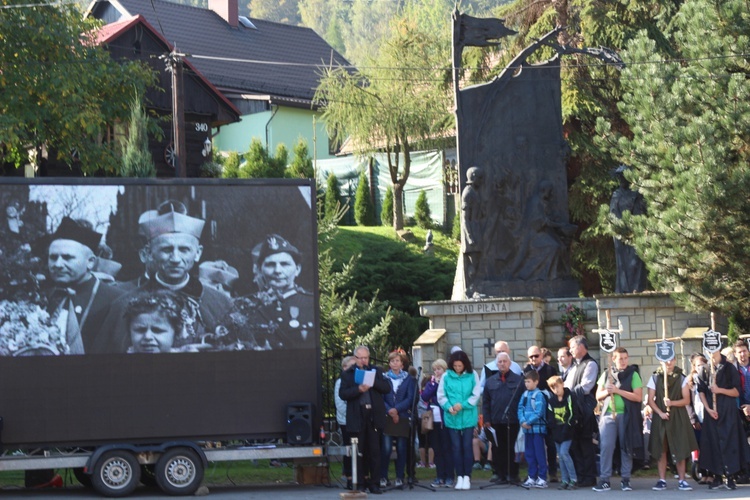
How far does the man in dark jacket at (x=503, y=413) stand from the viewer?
1351cm

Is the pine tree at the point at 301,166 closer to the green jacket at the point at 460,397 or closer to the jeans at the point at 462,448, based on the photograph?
the green jacket at the point at 460,397

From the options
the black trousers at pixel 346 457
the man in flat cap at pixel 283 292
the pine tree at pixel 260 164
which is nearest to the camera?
the man in flat cap at pixel 283 292

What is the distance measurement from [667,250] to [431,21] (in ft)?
262

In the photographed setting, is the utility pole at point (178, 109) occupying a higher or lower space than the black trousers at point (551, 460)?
higher

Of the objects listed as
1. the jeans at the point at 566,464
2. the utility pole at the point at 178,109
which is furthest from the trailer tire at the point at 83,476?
the utility pole at the point at 178,109

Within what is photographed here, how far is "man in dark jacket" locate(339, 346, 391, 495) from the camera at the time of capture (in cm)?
1288

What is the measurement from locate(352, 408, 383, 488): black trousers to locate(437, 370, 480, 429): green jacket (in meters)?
0.91

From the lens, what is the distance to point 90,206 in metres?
12.5

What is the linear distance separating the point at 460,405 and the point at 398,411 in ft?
2.41

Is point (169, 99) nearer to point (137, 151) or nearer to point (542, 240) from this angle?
point (137, 151)

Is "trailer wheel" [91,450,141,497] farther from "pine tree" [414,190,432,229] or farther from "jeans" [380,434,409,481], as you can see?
"pine tree" [414,190,432,229]

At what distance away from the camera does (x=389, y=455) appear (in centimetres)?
1353

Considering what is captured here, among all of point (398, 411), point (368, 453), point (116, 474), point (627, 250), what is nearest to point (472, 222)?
point (627, 250)

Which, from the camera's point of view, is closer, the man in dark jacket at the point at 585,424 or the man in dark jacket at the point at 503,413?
the man in dark jacket at the point at 585,424
